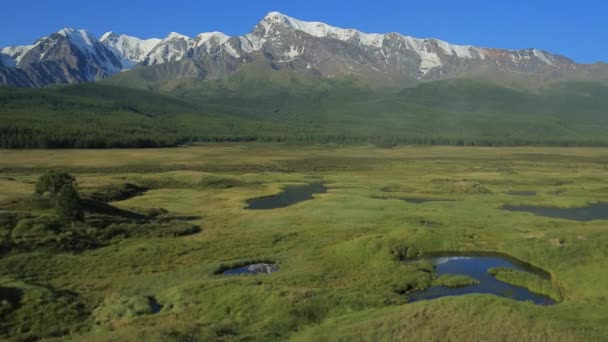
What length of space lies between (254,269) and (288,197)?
228 feet

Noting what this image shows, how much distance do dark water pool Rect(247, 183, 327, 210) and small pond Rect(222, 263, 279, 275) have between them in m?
50.2

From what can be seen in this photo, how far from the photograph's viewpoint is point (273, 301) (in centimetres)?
4622

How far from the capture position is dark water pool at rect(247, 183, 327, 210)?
385ft

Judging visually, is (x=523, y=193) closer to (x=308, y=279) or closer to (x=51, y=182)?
(x=308, y=279)

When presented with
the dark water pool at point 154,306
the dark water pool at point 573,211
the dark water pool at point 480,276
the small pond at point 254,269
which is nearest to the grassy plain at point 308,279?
the dark water pool at point 154,306

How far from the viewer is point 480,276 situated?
59594mm

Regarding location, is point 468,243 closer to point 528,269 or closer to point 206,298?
point 528,269

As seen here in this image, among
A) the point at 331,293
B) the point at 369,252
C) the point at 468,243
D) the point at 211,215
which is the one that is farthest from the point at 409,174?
the point at 331,293

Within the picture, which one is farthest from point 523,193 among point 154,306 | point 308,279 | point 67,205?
point 154,306

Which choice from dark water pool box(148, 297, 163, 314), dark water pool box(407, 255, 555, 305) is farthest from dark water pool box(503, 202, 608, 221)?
dark water pool box(148, 297, 163, 314)

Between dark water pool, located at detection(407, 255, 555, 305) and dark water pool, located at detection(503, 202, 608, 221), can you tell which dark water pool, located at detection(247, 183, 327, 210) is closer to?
dark water pool, located at detection(503, 202, 608, 221)

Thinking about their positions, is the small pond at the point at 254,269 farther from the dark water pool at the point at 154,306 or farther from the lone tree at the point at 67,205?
the lone tree at the point at 67,205

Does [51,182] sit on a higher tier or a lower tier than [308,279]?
higher

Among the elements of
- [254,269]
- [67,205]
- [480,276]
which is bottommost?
[480,276]
